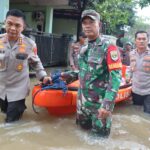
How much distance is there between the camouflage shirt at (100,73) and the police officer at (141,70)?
2119mm

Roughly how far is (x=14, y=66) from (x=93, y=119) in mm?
1274

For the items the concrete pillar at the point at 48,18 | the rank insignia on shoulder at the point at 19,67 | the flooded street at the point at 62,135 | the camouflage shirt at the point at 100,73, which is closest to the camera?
the camouflage shirt at the point at 100,73

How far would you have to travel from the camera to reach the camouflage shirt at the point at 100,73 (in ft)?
11.8

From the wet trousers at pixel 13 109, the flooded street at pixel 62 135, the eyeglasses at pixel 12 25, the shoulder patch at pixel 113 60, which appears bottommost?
the flooded street at pixel 62 135

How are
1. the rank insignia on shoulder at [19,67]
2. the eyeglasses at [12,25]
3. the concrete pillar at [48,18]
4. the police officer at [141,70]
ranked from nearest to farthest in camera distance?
the eyeglasses at [12,25], the rank insignia on shoulder at [19,67], the police officer at [141,70], the concrete pillar at [48,18]

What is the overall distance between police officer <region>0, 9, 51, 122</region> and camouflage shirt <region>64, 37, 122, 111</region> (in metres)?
0.88

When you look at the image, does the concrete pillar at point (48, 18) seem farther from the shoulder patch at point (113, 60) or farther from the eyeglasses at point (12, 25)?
the shoulder patch at point (113, 60)

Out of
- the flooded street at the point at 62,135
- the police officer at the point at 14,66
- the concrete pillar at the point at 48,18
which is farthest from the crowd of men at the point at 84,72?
A: the concrete pillar at the point at 48,18

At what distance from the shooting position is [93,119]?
396 cm

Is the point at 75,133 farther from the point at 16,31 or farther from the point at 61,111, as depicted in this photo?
the point at 16,31

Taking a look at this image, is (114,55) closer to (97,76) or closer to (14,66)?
(97,76)

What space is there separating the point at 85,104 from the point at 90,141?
1.45ft

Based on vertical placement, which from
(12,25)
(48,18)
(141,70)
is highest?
(48,18)

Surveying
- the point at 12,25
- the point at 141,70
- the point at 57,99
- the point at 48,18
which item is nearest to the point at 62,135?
the point at 57,99
